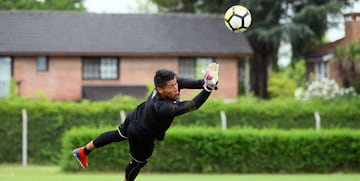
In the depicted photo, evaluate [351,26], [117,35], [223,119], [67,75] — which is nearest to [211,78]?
[223,119]

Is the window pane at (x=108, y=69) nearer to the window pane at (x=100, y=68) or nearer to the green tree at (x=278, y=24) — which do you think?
the window pane at (x=100, y=68)

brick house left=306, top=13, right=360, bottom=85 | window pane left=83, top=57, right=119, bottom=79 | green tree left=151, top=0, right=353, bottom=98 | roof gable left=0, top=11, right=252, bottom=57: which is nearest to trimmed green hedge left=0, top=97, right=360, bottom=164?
brick house left=306, top=13, right=360, bottom=85

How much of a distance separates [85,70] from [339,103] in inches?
696

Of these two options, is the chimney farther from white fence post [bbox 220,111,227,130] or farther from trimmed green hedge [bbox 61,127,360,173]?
trimmed green hedge [bbox 61,127,360,173]

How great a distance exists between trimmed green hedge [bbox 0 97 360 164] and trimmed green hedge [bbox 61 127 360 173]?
156 inches

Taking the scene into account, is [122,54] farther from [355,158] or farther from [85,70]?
[355,158]

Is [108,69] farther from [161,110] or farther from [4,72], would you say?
[161,110]

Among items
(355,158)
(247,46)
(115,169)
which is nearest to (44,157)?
(115,169)

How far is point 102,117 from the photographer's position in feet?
93.6

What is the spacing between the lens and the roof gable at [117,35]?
43.6 meters

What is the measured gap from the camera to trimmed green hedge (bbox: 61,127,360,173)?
24.1m

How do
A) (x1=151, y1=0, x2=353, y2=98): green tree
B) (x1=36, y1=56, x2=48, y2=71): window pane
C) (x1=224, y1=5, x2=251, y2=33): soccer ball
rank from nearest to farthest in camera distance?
(x1=224, y1=5, x2=251, y2=33): soccer ball, (x1=36, y1=56, x2=48, y2=71): window pane, (x1=151, y1=0, x2=353, y2=98): green tree

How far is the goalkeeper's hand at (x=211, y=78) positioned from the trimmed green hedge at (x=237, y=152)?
39.6ft

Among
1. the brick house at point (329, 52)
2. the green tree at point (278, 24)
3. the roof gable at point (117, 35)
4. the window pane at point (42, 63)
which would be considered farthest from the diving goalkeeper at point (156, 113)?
the green tree at point (278, 24)
